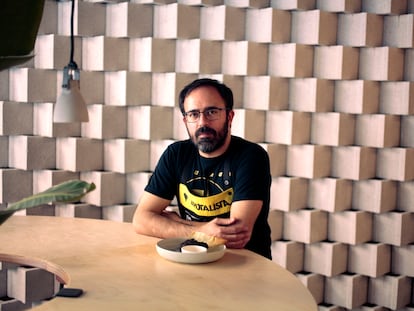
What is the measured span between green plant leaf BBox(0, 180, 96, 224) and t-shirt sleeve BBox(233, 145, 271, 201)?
137cm

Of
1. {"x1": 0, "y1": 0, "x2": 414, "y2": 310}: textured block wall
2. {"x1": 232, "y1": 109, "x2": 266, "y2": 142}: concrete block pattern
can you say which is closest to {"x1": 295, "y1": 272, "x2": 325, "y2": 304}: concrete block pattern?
{"x1": 0, "y1": 0, "x2": 414, "y2": 310}: textured block wall

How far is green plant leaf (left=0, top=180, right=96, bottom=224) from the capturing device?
71 cm

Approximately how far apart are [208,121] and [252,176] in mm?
315

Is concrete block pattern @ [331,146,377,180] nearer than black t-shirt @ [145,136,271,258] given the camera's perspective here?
No

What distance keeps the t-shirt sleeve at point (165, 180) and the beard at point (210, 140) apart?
0.39 ft

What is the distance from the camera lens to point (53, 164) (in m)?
3.19

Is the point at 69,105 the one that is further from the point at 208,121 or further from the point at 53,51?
the point at 53,51

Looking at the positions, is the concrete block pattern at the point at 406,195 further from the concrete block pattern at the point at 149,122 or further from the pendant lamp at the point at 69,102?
the pendant lamp at the point at 69,102

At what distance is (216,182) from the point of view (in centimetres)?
223

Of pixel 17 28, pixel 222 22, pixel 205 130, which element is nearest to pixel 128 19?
pixel 222 22

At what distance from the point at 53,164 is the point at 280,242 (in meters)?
1.31

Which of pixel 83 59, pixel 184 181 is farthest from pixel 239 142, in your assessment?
pixel 83 59

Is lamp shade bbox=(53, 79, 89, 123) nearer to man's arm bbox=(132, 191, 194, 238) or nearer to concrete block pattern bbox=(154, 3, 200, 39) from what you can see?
man's arm bbox=(132, 191, 194, 238)

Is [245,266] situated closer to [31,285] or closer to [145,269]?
[145,269]
